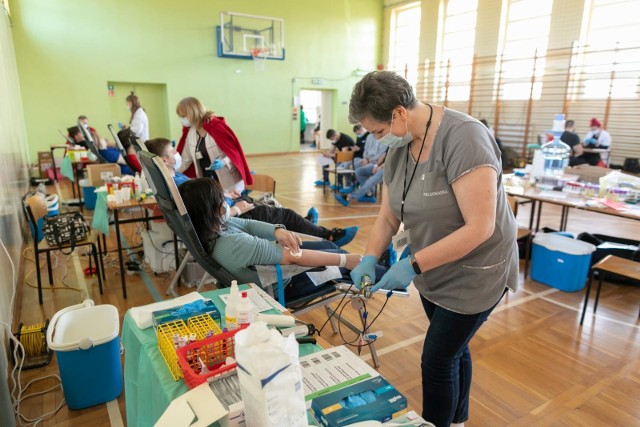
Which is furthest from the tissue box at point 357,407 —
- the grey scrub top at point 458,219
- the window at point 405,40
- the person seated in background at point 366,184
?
the window at point 405,40

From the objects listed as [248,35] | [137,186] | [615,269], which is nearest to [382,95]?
[615,269]

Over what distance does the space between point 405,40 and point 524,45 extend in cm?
422

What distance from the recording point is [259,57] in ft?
38.0

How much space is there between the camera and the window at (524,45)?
9617mm

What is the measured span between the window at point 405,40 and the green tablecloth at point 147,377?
41.0 feet

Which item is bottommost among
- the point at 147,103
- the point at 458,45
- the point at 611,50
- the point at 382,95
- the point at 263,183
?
the point at 263,183

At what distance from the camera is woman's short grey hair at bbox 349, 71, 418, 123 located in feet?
4.10

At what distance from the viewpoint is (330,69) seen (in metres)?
13.0

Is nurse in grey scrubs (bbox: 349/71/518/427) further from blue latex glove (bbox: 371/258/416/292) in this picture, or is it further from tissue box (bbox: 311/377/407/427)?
tissue box (bbox: 311/377/407/427)

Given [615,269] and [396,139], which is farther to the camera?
[615,269]

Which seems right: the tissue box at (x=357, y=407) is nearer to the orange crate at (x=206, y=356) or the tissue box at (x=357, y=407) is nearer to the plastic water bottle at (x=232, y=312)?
the orange crate at (x=206, y=356)

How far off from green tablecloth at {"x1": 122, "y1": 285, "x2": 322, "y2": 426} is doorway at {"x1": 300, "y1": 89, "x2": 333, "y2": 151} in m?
12.4

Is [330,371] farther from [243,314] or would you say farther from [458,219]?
[458,219]

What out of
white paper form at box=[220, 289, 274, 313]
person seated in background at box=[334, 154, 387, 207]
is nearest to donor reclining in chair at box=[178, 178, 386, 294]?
white paper form at box=[220, 289, 274, 313]
